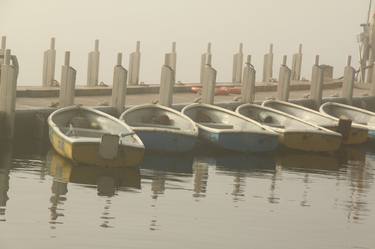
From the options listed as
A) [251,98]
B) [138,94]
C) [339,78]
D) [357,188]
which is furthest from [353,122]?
[339,78]

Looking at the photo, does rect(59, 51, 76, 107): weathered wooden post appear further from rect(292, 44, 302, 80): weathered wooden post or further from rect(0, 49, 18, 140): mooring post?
rect(292, 44, 302, 80): weathered wooden post

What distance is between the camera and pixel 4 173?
24.3 metres

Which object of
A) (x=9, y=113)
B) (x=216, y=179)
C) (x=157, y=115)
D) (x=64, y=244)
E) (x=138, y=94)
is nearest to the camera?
(x=64, y=244)

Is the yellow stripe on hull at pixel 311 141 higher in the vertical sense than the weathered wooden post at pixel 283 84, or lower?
lower

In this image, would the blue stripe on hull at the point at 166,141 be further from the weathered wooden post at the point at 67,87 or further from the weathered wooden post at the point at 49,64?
the weathered wooden post at the point at 49,64

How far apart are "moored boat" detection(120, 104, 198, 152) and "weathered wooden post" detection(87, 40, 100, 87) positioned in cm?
1021

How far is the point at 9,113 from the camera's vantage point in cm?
2852

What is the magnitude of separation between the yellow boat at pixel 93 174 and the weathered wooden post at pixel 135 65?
16.5m

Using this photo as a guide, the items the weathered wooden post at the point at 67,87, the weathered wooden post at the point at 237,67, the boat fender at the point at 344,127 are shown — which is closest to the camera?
the weathered wooden post at the point at 67,87

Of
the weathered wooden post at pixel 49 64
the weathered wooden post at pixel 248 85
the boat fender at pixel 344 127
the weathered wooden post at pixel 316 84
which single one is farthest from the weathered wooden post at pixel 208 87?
the weathered wooden post at pixel 49 64

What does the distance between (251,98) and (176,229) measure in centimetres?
1856

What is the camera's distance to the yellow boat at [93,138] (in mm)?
25734

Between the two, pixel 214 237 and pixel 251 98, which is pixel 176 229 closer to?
pixel 214 237

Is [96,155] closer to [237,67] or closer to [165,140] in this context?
[165,140]
